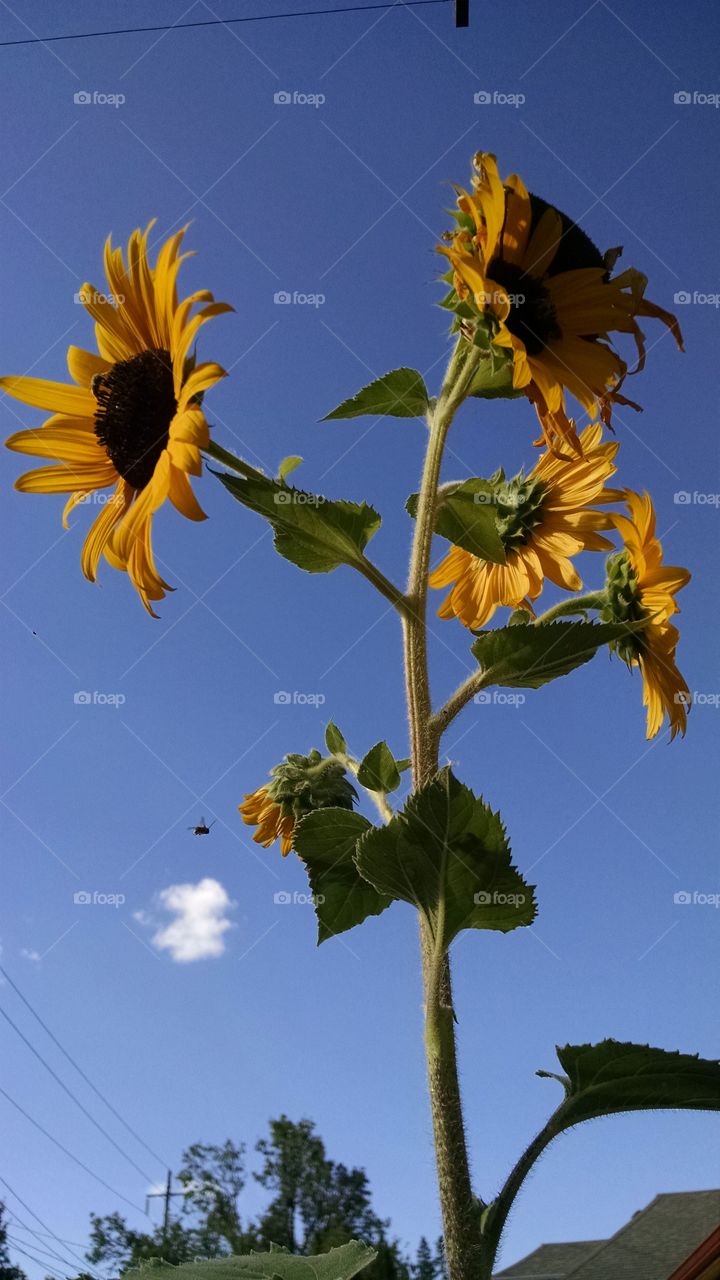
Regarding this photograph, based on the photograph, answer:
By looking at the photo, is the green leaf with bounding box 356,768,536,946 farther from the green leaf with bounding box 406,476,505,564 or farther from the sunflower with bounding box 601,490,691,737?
the sunflower with bounding box 601,490,691,737

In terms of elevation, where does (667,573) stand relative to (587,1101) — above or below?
above

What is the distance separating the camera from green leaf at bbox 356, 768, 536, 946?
4.08 ft

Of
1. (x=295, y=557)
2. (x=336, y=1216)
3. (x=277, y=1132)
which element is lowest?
(x=336, y=1216)

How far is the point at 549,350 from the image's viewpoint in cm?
151

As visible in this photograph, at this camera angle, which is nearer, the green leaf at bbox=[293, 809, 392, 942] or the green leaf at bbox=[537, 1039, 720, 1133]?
the green leaf at bbox=[537, 1039, 720, 1133]

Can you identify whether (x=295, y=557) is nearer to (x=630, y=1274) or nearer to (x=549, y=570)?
(x=549, y=570)

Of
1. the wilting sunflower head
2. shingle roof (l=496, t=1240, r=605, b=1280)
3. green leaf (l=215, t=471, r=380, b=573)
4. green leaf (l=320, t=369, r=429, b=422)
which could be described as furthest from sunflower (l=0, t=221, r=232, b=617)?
shingle roof (l=496, t=1240, r=605, b=1280)

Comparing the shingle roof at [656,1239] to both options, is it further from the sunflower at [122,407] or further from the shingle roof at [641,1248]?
the sunflower at [122,407]

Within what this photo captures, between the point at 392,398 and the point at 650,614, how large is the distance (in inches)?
24.7

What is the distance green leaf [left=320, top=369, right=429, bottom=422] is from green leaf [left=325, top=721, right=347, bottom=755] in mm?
635

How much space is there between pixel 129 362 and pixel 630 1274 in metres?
20.8

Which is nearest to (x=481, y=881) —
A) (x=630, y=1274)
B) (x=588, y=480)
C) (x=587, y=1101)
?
(x=587, y=1101)

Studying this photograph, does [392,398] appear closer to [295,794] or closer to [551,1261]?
[295,794]

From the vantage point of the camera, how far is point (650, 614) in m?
1.76
